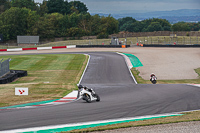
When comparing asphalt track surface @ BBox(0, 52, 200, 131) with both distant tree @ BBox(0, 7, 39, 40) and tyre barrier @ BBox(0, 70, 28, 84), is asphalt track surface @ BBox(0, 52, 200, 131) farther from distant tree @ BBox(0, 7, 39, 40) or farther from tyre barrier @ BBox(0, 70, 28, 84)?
distant tree @ BBox(0, 7, 39, 40)

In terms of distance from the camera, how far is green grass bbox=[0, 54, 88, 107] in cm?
1764

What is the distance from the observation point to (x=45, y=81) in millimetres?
27984

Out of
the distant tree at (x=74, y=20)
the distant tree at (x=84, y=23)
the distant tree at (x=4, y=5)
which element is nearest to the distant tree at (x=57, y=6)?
the distant tree at (x=4, y=5)

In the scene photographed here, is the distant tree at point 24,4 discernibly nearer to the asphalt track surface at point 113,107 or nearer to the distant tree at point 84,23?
the distant tree at point 84,23

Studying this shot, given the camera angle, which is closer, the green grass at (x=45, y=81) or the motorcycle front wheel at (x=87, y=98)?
the motorcycle front wheel at (x=87, y=98)

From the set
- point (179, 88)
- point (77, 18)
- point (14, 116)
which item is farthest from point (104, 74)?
point (77, 18)

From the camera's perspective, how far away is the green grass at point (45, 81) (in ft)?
57.9

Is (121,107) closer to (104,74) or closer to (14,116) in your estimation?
(14,116)

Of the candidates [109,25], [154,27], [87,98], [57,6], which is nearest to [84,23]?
[109,25]

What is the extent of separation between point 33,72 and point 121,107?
21.4m

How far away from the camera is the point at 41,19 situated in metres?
118

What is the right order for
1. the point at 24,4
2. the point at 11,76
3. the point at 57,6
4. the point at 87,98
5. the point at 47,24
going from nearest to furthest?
the point at 87,98, the point at 11,76, the point at 47,24, the point at 24,4, the point at 57,6

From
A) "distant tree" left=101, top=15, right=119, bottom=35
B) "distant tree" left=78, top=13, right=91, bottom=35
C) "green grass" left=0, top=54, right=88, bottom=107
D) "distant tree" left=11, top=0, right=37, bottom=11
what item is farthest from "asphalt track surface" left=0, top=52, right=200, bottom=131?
"distant tree" left=11, top=0, right=37, bottom=11

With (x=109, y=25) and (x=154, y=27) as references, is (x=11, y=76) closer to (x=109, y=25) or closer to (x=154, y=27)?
(x=109, y=25)
